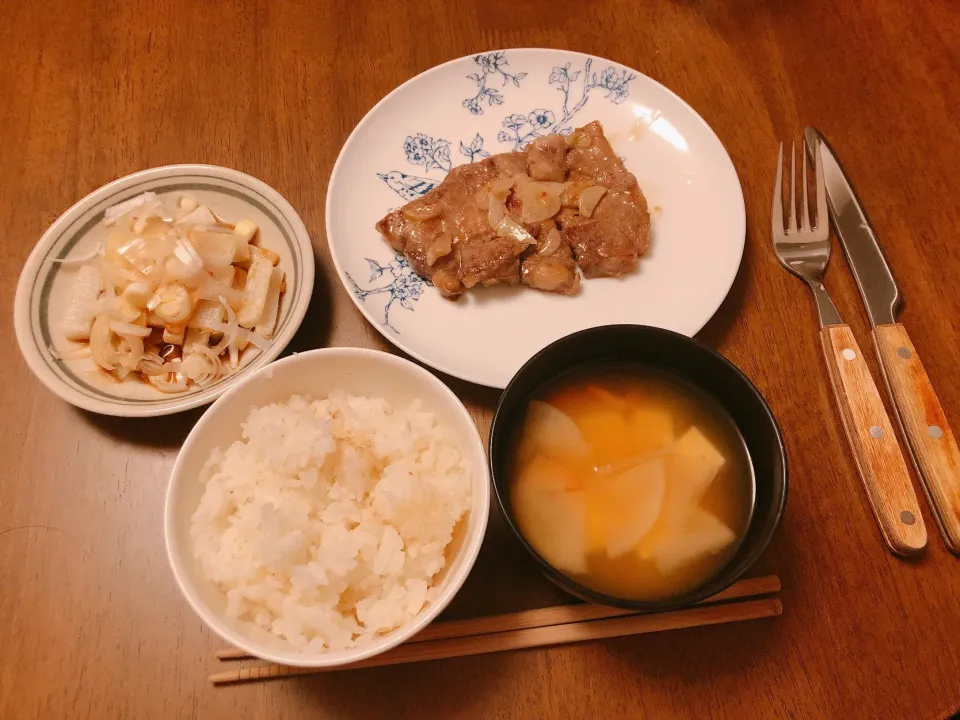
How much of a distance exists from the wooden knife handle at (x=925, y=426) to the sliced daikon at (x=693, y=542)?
2.14ft

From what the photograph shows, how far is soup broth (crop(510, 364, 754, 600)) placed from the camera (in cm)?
127

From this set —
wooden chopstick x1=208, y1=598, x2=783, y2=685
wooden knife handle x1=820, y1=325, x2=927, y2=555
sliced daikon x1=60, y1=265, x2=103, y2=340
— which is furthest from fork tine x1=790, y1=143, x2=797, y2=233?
sliced daikon x1=60, y1=265, x2=103, y2=340

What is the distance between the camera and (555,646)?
1468 mm

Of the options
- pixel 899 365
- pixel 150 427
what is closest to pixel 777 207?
pixel 899 365

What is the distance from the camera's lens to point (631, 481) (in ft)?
4.42

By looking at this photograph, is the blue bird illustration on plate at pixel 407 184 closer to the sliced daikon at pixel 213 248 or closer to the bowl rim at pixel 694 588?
the sliced daikon at pixel 213 248

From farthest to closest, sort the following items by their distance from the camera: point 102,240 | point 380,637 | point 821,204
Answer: point 821,204
point 102,240
point 380,637

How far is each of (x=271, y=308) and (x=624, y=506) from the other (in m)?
1.09

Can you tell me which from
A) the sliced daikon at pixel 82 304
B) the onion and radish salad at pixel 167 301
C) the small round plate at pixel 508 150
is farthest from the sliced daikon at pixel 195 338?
the small round plate at pixel 508 150

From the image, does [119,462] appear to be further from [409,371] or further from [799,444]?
[799,444]

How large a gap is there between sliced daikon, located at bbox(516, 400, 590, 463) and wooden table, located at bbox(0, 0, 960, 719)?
31 centimetres

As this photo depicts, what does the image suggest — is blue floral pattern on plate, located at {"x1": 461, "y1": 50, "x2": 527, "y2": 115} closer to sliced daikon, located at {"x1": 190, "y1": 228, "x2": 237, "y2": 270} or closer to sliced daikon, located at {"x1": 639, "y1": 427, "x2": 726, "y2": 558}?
sliced daikon, located at {"x1": 190, "y1": 228, "x2": 237, "y2": 270}

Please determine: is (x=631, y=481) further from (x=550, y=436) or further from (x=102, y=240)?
(x=102, y=240)

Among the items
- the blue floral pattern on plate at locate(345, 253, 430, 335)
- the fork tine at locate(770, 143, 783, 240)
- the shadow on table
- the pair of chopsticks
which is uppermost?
Answer: the fork tine at locate(770, 143, 783, 240)
